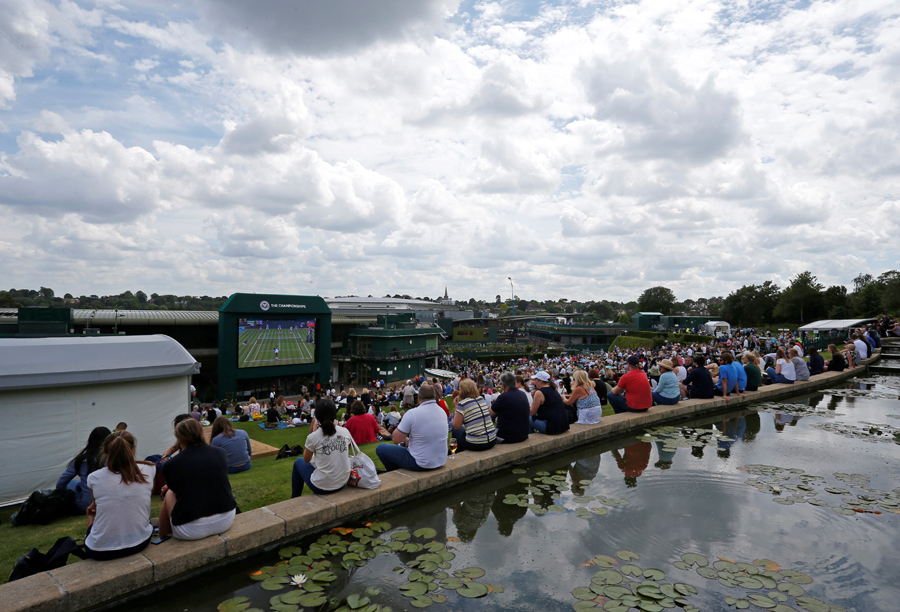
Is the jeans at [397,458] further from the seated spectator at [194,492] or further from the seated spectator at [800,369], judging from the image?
the seated spectator at [800,369]

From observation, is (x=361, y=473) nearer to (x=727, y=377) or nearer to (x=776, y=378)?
(x=727, y=377)

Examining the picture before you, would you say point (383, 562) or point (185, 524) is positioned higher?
point (185, 524)

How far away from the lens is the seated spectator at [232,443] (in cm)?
648

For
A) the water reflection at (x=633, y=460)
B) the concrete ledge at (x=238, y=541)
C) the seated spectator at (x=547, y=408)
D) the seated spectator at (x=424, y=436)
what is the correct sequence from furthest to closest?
the seated spectator at (x=547, y=408)
the water reflection at (x=633, y=460)
the seated spectator at (x=424, y=436)
the concrete ledge at (x=238, y=541)

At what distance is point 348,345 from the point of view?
157 ft

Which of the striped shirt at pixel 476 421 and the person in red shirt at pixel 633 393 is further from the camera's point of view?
the person in red shirt at pixel 633 393

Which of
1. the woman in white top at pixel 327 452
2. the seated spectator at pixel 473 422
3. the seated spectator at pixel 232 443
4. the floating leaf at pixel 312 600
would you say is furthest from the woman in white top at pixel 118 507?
the seated spectator at pixel 473 422

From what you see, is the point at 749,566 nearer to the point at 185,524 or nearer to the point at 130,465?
the point at 185,524

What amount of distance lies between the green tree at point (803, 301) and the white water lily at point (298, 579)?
259 ft

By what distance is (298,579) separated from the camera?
3627 mm

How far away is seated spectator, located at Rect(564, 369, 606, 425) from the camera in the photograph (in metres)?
7.98

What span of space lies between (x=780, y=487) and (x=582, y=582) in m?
3.44

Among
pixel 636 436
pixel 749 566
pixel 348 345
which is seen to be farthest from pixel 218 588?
pixel 348 345

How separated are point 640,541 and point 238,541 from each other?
3482 mm
